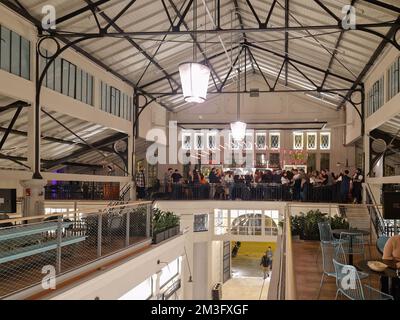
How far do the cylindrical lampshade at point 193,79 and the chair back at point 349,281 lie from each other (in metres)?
4.04

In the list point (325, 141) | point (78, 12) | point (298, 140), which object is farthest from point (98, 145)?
point (325, 141)

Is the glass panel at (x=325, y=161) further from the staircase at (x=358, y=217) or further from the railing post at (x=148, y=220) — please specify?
the railing post at (x=148, y=220)

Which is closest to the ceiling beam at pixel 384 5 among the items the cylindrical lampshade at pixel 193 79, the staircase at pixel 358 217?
the cylindrical lampshade at pixel 193 79

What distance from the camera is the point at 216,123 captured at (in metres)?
23.2

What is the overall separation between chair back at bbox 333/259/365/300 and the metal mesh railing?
4165 mm

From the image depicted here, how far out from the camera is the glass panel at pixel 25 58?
10352mm

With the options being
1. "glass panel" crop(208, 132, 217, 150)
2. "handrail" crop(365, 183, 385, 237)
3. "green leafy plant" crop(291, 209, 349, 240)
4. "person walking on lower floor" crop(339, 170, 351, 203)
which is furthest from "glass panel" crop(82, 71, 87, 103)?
"glass panel" crop(208, 132, 217, 150)

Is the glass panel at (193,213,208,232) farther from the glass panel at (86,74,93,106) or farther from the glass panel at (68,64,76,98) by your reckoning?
the glass panel at (68,64,76,98)

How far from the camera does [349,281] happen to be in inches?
191

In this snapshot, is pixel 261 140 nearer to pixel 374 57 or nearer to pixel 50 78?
pixel 374 57

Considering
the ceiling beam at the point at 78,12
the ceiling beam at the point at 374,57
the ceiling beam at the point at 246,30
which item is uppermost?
the ceiling beam at the point at 78,12

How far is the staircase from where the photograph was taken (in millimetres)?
12953
